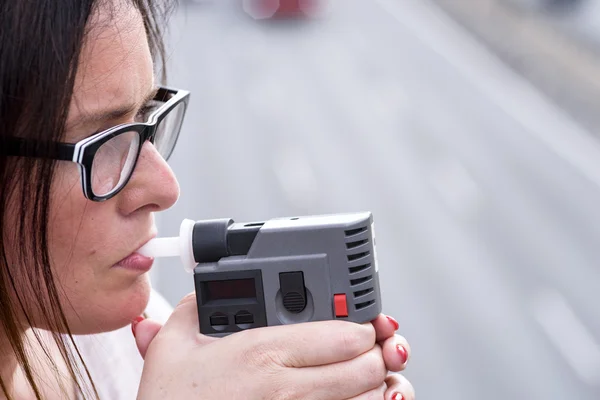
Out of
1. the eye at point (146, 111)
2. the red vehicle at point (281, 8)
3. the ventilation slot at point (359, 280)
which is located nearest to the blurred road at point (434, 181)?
the eye at point (146, 111)

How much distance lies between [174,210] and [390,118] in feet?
15.5

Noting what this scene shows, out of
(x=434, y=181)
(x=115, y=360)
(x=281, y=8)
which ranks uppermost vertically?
(x=115, y=360)

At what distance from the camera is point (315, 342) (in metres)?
1.41

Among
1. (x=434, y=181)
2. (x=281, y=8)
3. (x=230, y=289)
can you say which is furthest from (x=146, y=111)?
(x=281, y=8)

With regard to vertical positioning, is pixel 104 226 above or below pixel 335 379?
above

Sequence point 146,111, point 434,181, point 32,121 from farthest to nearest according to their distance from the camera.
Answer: point 434,181 → point 146,111 → point 32,121

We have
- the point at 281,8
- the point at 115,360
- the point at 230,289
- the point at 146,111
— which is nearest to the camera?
the point at 230,289

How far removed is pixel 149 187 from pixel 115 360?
55 cm

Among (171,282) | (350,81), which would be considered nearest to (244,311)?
(171,282)

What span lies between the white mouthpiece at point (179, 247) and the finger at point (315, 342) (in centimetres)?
18

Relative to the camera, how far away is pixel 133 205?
154cm

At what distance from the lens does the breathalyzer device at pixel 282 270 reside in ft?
4.71

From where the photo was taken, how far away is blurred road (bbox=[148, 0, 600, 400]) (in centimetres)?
604

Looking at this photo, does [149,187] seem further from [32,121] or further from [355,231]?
[355,231]
